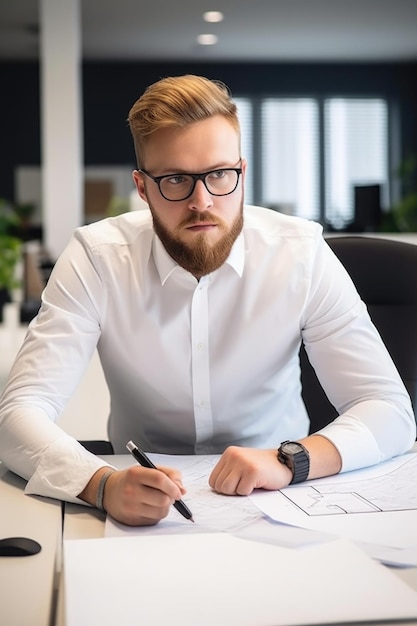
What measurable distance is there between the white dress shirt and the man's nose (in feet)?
0.52

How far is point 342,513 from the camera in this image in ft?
3.73

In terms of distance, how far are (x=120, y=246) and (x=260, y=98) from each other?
424 inches

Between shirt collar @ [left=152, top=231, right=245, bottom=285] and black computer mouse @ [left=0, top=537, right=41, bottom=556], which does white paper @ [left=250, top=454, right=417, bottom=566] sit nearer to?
black computer mouse @ [left=0, top=537, right=41, bottom=556]

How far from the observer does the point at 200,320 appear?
164cm

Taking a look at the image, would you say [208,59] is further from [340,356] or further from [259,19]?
[340,356]

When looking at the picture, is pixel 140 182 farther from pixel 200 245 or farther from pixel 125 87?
pixel 125 87

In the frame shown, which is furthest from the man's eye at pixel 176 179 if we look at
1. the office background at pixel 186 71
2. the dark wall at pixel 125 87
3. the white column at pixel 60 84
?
the dark wall at pixel 125 87

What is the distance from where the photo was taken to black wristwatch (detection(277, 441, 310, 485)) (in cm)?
128

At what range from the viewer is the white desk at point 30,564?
2.82ft

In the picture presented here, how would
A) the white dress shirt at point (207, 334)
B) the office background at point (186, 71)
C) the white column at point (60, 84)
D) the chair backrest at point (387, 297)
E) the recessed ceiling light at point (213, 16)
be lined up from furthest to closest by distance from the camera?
the office background at point (186, 71) < the recessed ceiling light at point (213, 16) < the white column at point (60, 84) < the chair backrest at point (387, 297) < the white dress shirt at point (207, 334)

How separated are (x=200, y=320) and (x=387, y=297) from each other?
19.3 inches

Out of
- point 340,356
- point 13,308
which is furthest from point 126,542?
point 13,308

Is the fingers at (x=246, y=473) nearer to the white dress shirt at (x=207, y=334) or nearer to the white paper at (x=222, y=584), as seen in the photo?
the white paper at (x=222, y=584)

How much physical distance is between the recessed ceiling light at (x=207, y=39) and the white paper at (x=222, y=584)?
10178 mm
